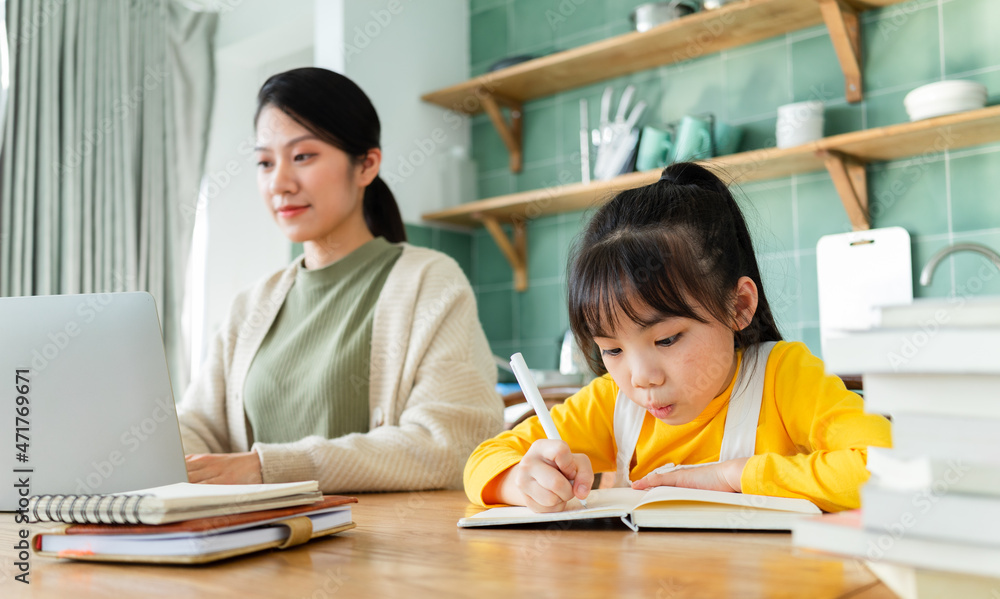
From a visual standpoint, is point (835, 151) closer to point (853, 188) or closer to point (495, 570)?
point (853, 188)

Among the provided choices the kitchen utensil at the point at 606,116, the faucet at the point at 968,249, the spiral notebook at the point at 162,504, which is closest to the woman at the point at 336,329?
the spiral notebook at the point at 162,504

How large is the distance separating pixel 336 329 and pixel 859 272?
5.62 feet

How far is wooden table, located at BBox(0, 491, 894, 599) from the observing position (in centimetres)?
48

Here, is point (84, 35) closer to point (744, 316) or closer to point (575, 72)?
point (575, 72)

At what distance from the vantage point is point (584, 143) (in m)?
3.06

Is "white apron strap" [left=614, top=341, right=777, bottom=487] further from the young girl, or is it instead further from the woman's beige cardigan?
the woman's beige cardigan

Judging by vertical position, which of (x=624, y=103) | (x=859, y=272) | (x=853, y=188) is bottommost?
(x=859, y=272)

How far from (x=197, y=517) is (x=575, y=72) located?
8.71 ft

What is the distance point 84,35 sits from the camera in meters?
2.88

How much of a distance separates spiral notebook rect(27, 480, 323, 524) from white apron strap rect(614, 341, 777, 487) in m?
0.47

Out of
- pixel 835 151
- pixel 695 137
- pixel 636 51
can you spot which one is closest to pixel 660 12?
pixel 636 51

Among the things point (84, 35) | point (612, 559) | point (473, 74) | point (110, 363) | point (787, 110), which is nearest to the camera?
point (612, 559)

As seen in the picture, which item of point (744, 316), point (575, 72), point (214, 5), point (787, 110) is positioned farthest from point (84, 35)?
point (744, 316)

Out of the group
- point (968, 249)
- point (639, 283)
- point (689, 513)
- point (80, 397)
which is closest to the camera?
point (689, 513)
